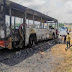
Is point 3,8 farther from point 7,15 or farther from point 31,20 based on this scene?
point 31,20

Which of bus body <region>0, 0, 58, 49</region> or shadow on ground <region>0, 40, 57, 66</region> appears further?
bus body <region>0, 0, 58, 49</region>

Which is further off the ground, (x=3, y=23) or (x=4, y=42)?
(x=3, y=23)

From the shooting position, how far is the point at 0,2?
658 centimetres

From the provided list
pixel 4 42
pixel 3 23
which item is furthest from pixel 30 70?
pixel 3 23

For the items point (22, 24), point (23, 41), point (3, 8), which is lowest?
point (23, 41)

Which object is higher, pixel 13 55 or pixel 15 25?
pixel 15 25

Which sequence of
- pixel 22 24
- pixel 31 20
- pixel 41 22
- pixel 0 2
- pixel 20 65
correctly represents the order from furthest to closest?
pixel 41 22 < pixel 31 20 < pixel 22 24 < pixel 0 2 < pixel 20 65

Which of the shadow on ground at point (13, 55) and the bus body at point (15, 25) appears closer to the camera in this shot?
the shadow on ground at point (13, 55)

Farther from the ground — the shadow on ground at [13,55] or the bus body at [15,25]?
the bus body at [15,25]

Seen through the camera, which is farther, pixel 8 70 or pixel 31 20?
pixel 31 20

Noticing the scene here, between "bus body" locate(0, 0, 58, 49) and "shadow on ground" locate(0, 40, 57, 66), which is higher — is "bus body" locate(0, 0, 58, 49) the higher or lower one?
the higher one

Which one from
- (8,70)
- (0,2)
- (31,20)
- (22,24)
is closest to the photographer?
(8,70)

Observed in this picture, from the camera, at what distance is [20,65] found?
5656mm

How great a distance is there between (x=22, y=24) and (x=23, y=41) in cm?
117
